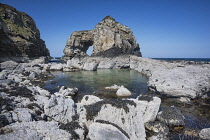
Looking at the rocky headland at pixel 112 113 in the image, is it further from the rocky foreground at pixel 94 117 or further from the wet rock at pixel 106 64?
the wet rock at pixel 106 64

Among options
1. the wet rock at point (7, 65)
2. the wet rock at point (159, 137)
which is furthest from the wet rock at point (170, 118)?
the wet rock at point (7, 65)

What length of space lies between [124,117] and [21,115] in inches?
253

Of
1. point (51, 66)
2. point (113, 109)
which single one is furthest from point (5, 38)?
point (113, 109)

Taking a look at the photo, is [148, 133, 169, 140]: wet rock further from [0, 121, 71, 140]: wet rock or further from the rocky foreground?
[0, 121, 71, 140]: wet rock

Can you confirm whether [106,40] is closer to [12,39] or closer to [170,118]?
[12,39]

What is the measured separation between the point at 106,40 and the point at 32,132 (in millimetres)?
67200

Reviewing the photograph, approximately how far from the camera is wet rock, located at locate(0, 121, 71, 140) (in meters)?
5.12

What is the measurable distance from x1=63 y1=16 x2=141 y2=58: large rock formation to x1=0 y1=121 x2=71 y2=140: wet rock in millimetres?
62989

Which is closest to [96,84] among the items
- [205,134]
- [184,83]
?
[184,83]

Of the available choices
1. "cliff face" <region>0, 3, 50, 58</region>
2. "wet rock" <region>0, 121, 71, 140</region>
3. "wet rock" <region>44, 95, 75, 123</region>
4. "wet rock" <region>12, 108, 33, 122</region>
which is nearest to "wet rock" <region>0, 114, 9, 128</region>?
"wet rock" <region>0, 121, 71, 140</region>

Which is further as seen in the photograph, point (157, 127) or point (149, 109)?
point (149, 109)

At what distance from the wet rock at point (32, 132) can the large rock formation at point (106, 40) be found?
6299 centimetres

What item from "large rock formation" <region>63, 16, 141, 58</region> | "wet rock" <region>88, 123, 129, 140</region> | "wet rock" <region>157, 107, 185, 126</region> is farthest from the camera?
"large rock formation" <region>63, 16, 141, 58</region>

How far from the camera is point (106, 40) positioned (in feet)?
229
